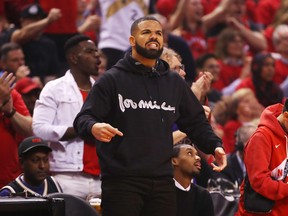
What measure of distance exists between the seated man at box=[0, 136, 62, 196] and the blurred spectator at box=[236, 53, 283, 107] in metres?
4.28

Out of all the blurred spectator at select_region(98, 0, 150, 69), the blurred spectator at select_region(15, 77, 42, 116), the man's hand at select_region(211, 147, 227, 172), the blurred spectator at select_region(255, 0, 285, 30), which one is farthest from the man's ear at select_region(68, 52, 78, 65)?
the blurred spectator at select_region(255, 0, 285, 30)

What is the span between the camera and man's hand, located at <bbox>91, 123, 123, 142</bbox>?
6438 millimetres

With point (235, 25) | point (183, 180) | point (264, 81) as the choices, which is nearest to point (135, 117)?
point (183, 180)

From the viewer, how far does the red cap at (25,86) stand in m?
9.88

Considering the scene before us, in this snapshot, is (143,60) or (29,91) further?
(29,91)

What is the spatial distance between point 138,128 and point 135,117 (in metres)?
0.08

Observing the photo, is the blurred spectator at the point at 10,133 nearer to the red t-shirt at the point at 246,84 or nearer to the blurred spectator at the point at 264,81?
the blurred spectator at the point at 264,81

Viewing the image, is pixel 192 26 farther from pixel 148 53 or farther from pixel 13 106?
pixel 148 53

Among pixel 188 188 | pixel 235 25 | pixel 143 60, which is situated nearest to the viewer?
pixel 143 60

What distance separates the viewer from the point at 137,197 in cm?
681

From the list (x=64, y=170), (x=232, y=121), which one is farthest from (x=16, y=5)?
(x=64, y=170)

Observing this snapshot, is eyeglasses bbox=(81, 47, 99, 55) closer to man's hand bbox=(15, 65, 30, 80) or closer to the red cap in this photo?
the red cap

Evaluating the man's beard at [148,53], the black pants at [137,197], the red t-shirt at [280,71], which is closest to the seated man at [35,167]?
the black pants at [137,197]

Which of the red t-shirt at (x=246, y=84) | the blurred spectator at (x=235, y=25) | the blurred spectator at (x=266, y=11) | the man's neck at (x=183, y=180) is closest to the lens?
the man's neck at (x=183, y=180)
